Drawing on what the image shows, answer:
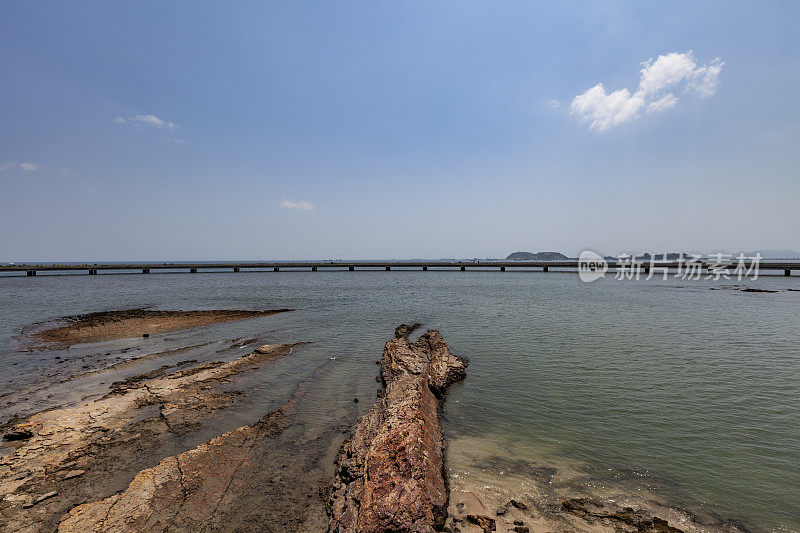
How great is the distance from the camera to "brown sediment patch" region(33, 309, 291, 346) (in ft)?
61.9

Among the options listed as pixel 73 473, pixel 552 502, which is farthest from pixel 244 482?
pixel 552 502

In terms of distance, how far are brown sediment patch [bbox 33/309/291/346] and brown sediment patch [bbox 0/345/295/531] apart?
39.1 ft

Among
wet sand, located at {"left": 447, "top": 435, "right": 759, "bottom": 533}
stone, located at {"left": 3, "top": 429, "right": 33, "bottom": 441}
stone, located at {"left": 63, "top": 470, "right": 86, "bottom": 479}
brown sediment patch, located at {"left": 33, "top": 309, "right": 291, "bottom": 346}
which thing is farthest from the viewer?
brown sediment patch, located at {"left": 33, "top": 309, "right": 291, "bottom": 346}

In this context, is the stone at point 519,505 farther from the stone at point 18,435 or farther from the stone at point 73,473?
the stone at point 18,435

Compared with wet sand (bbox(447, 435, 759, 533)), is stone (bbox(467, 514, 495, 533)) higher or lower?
higher

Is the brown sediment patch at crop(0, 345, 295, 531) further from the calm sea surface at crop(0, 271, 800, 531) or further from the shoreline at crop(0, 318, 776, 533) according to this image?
the calm sea surface at crop(0, 271, 800, 531)

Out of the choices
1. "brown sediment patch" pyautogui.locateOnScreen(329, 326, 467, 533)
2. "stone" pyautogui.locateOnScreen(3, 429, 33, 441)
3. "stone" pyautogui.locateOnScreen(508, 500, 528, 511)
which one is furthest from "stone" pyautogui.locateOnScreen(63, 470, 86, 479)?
"stone" pyautogui.locateOnScreen(508, 500, 528, 511)

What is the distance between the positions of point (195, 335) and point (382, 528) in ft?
65.0

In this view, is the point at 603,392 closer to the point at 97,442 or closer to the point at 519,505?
the point at 519,505

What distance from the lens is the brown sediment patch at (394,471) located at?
172 inches

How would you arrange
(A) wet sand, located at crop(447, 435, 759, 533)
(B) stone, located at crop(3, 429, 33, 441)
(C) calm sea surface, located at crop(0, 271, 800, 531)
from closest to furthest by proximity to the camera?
(A) wet sand, located at crop(447, 435, 759, 533) → (C) calm sea surface, located at crop(0, 271, 800, 531) → (B) stone, located at crop(3, 429, 33, 441)

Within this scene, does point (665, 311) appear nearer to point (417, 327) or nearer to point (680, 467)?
point (417, 327)

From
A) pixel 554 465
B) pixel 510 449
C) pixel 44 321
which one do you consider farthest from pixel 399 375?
pixel 44 321

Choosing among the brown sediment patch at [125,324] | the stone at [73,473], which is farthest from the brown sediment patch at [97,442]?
the brown sediment patch at [125,324]
